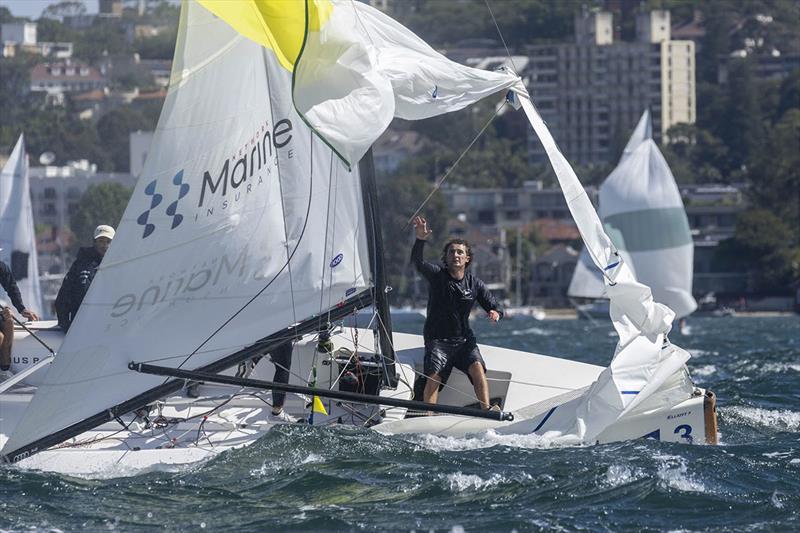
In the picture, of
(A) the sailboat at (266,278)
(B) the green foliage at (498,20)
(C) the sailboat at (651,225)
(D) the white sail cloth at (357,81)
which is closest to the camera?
(D) the white sail cloth at (357,81)

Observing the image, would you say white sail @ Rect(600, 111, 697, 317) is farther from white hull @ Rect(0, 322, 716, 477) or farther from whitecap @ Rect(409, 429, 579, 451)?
whitecap @ Rect(409, 429, 579, 451)

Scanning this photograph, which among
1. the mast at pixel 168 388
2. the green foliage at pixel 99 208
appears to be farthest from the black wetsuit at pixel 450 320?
the green foliage at pixel 99 208

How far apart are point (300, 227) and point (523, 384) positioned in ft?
6.36

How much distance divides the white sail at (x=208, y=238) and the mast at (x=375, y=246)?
0.50 feet

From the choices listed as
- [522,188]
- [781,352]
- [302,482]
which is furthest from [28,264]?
[522,188]

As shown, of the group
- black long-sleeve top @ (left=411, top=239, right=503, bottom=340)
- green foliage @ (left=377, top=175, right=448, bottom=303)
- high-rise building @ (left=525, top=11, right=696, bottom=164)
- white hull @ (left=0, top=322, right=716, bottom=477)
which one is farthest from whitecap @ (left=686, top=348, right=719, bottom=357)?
high-rise building @ (left=525, top=11, right=696, bottom=164)

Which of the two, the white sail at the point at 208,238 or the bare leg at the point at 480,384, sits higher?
the white sail at the point at 208,238

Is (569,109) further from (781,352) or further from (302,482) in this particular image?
(302,482)

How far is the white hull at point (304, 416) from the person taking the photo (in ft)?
28.5

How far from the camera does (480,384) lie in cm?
934

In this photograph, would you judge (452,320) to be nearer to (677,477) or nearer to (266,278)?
(266,278)

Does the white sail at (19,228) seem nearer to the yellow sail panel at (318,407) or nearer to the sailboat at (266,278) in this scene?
the sailboat at (266,278)

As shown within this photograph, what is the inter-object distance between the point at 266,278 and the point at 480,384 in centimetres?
132

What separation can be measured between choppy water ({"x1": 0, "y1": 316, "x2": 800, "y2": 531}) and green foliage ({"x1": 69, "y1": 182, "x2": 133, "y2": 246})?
39.6 meters
